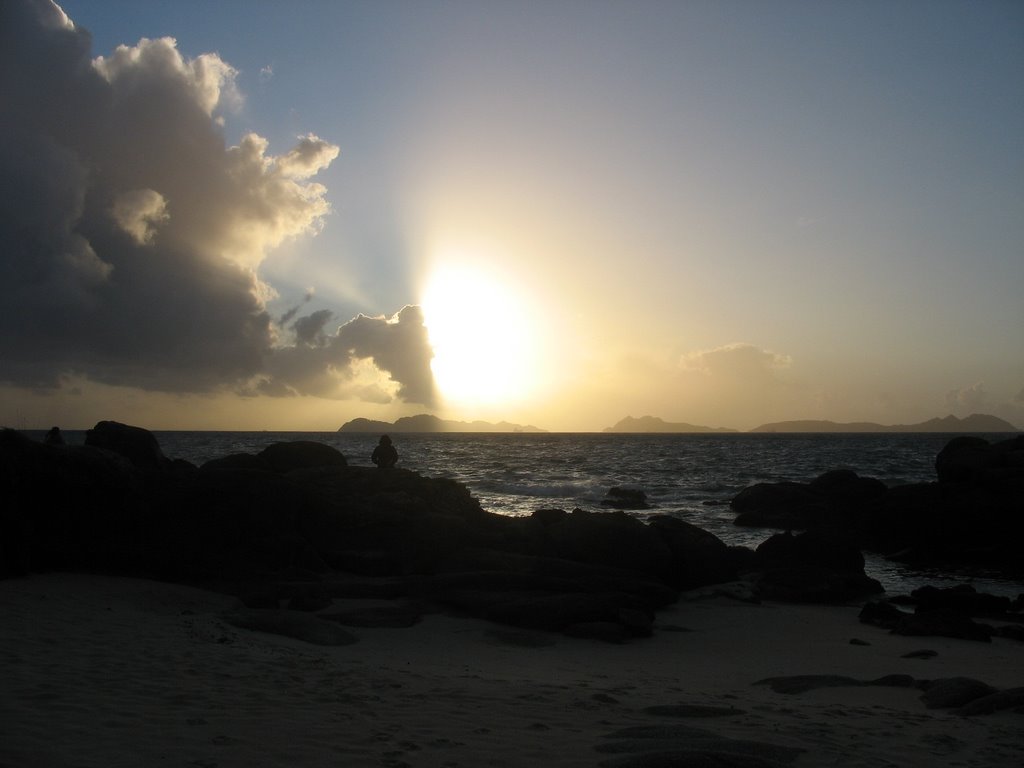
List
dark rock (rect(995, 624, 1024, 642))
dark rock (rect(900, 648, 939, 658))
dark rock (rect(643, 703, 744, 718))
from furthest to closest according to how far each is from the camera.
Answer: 1. dark rock (rect(995, 624, 1024, 642))
2. dark rock (rect(900, 648, 939, 658))
3. dark rock (rect(643, 703, 744, 718))

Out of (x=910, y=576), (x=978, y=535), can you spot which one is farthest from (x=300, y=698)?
(x=978, y=535)

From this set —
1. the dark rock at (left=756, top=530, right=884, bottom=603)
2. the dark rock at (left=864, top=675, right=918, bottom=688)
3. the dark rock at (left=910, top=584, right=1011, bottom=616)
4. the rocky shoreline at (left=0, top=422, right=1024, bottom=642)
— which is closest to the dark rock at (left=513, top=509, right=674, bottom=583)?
the rocky shoreline at (left=0, top=422, right=1024, bottom=642)

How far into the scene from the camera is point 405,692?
31.3 ft

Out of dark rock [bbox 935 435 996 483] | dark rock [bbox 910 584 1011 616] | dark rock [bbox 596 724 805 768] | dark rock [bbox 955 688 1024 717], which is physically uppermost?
dark rock [bbox 935 435 996 483]

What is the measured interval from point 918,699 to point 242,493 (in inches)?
580

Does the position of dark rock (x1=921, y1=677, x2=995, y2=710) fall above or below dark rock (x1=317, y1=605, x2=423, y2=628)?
below

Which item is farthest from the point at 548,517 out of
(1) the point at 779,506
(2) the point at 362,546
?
(1) the point at 779,506

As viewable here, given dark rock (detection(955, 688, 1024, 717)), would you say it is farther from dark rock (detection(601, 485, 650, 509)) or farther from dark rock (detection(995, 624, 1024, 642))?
dark rock (detection(601, 485, 650, 509))

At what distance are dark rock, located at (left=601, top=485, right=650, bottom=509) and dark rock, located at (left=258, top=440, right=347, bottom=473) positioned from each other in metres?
17.6

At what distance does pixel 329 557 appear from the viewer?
19750 millimetres

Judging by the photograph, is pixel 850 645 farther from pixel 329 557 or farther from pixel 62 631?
pixel 62 631

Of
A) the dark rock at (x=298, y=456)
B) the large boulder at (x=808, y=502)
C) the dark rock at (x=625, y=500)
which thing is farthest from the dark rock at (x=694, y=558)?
the dark rock at (x=625, y=500)

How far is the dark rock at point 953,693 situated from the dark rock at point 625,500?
30762mm

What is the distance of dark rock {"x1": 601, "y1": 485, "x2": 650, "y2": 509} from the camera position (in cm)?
4194
